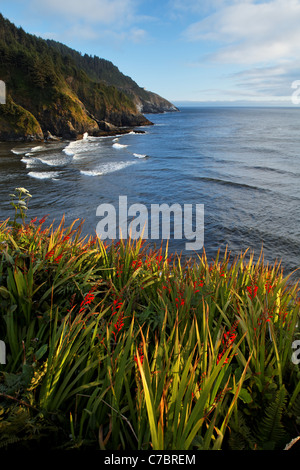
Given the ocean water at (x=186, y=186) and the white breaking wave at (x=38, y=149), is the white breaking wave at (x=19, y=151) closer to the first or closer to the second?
the ocean water at (x=186, y=186)

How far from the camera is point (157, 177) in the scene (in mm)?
25859

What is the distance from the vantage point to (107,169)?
28391mm

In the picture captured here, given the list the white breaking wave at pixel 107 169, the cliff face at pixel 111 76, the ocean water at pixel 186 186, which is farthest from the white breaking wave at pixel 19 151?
the cliff face at pixel 111 76

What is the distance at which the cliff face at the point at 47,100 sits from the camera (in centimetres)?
4509

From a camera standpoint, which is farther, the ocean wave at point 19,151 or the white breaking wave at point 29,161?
the ocean wave at point 19,151

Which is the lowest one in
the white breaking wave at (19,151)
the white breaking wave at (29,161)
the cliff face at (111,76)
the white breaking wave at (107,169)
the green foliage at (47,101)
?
the white breaking wave at (107,169)

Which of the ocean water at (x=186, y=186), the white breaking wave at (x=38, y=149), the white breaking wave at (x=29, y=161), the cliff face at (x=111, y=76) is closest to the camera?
the ocean water at (x=186, y=186)

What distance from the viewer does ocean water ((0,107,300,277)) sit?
510 inches

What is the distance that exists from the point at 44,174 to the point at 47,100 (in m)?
36.5

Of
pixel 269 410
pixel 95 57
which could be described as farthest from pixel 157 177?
pixel 95 57

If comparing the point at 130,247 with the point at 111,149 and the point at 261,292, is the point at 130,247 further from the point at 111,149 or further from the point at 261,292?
the point at 111,149

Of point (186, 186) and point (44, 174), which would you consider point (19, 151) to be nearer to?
point (44, 174)

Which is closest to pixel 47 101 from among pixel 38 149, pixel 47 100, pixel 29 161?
pixel 47 100

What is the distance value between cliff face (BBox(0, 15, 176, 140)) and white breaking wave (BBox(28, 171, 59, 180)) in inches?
922
